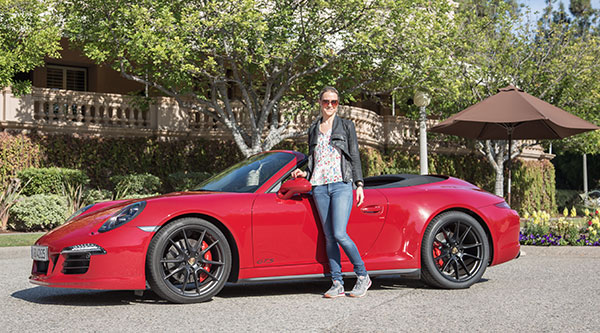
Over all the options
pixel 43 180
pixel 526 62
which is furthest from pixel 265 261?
pixel 526 62

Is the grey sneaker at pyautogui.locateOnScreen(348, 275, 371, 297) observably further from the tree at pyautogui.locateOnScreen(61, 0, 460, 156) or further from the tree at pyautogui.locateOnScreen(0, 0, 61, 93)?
the tree at pyautogui.locateOnScreen(0, 0, 61, 93)

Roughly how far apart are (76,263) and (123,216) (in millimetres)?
546

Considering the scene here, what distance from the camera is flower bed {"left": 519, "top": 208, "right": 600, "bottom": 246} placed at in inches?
495

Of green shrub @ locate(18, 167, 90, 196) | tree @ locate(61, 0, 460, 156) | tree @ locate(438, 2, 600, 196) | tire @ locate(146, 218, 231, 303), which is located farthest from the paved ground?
tree @ locate(438, 2, 600, 196)

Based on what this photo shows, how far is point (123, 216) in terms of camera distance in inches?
252

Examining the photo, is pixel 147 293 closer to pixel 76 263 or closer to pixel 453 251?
pixel 76 263

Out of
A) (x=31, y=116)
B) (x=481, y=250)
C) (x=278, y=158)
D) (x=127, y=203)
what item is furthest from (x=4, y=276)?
(x=31, y=116)

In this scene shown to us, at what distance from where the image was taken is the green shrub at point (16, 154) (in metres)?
19.4

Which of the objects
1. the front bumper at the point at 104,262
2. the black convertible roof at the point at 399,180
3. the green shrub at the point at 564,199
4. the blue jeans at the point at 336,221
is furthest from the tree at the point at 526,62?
the front bumper at the point at 104,262

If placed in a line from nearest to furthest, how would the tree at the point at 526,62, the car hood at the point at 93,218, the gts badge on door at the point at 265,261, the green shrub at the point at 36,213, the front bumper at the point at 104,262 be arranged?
the front bumper at the point at 104,262, the car hood at the point at 93,218, the gts badge on door at the point at 265,261, the green shrub at the point at 36,213, the tree at the point at 526,62

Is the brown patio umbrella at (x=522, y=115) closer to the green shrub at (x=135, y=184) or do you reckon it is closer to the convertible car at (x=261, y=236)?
the convertible car at (x=261, y=236)

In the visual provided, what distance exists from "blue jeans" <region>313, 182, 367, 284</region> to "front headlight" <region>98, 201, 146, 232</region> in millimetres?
1603

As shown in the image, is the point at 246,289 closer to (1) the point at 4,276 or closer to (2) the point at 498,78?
(1) the point at 4,276

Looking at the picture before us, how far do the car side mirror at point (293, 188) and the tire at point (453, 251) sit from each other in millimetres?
1420
